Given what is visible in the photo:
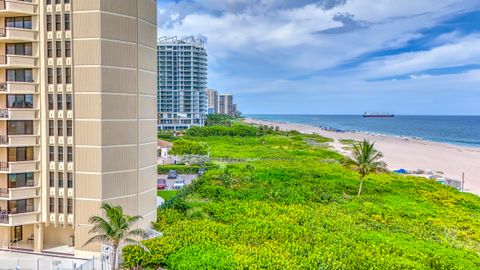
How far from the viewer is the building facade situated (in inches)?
4963

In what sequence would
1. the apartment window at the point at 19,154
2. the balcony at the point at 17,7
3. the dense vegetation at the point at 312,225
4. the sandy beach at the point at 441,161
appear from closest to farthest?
the dense vegetation at the point at 312,225
the balcony at the point at 17,7
the apartment window at the point at 19,154
the sandy beach at the point at 441,161

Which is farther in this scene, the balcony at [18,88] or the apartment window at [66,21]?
the balcony at [18,88]

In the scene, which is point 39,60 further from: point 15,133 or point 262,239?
point 262,239

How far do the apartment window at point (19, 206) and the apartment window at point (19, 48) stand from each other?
29.6ft

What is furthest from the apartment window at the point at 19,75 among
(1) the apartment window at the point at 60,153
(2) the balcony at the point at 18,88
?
(1) the apartment window at the point at 60,153

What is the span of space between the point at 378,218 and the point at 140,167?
20966mm

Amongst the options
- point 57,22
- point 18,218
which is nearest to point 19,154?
point 18,218

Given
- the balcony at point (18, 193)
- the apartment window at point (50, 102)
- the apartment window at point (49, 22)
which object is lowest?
the balcony at point (18, 193)

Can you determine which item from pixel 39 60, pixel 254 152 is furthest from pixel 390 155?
pixel 39 60

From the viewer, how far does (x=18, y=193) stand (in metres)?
21.8

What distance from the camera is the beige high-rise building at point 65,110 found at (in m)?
21.5

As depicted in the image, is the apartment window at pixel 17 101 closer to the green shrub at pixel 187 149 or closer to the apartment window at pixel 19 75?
the apartment window at pixel 19 75

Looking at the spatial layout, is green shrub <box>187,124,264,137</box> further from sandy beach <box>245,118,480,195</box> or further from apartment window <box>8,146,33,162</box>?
apartment window <box>8,146,33,162</box>

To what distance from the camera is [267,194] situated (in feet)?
123
